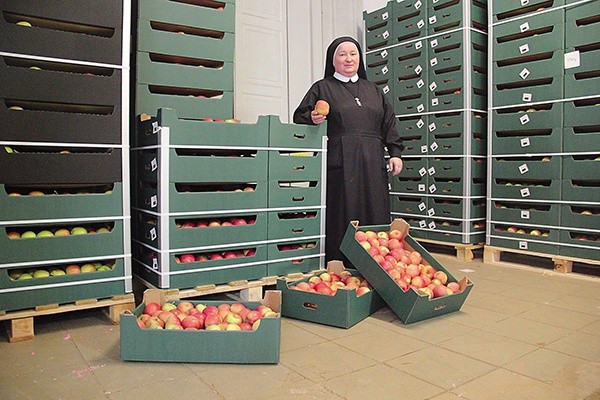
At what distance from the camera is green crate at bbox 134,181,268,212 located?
286 centimetres

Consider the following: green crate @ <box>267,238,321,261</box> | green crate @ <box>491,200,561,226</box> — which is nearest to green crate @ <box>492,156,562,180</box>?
green crate @ <box>491,200,561,226</box>

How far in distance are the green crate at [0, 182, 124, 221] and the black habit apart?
1.49 meters

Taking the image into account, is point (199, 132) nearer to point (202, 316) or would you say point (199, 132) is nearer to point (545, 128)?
point (202, 316)

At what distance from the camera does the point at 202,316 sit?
2350 mm

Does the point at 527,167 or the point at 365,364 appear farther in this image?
the point at 527,167

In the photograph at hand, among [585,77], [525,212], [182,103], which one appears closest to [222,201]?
[182,103]

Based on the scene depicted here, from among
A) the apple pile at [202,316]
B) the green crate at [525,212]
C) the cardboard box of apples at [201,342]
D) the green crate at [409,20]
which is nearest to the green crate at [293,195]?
the apple pile at [202,316]

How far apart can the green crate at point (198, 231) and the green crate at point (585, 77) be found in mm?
2645

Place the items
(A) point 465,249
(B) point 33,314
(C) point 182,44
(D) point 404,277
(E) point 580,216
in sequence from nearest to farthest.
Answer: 1. (B) point 33,314
2. (D) point 404,277
3. (C) point 182,44
4. (E) point 580,216
5. (A) point 465,249

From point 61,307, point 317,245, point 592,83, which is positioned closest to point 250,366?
point 61,307

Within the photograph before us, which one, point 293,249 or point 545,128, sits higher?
point 545,128

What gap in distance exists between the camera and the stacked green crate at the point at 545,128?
3.86 metres

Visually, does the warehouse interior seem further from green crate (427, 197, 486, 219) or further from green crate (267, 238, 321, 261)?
green crate (427, 197, 486, 219)

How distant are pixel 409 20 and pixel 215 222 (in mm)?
3334
